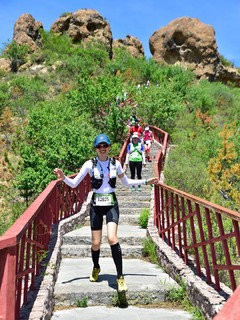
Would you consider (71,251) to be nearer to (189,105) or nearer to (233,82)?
(189,105)

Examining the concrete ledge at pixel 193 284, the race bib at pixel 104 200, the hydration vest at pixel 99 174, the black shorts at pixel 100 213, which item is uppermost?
the hydration vest at pixel 99 174

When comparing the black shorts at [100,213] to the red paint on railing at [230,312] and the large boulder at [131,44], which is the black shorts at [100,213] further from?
the large boulder at [131,44]

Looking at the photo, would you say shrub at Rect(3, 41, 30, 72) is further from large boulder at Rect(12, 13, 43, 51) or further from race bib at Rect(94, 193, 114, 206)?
race bib at Rect(94, 193, 114, 206)

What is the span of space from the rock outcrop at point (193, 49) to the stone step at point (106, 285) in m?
57.7

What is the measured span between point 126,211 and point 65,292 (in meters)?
5.38

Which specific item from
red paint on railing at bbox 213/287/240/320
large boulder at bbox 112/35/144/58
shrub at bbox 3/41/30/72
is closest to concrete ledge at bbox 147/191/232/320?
red paint on railing at bbox 213/287/240/320

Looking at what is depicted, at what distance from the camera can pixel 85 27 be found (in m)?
68.1

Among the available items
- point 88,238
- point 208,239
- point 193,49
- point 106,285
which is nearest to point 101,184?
point 106,285

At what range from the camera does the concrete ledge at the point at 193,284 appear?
3.51m

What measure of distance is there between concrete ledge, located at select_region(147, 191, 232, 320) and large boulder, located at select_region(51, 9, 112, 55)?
219 feet

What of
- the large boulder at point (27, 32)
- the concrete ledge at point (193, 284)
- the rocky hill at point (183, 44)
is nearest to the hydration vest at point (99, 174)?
the concrete ledge at point (193, 284)

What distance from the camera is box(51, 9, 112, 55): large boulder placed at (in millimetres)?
67438

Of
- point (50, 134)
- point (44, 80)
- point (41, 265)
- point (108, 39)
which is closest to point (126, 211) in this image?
point (41, 265)

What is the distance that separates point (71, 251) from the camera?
6160mm
